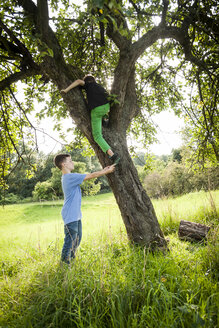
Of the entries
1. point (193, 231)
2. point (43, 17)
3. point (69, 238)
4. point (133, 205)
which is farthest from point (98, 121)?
point (193, 231)

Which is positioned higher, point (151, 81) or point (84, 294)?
point (151, 81)

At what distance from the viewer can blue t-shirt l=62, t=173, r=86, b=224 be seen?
2.96 m

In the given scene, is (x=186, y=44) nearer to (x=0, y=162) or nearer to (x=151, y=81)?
(x=151, y=81)

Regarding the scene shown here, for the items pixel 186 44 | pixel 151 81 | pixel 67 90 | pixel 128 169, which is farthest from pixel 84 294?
pixel 151 81

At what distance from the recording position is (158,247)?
300 cm

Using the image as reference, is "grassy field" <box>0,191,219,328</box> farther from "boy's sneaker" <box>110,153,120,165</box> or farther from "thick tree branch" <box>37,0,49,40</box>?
→ "thick tree branch" <box>37,0,49,40</box>

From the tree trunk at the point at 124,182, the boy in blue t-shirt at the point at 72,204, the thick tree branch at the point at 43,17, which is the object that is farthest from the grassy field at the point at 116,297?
the thick tree branch at the point at 43,17

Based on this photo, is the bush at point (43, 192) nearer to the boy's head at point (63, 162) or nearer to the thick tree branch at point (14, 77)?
the boy's head at point (63, 162)

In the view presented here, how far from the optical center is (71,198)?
3.06m

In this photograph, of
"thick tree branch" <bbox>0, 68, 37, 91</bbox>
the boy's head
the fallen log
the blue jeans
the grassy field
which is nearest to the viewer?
the grassy field

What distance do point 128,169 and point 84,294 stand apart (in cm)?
197

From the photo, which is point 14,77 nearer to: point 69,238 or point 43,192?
point 69,238

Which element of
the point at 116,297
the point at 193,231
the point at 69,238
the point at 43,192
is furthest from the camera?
the point at 43,192

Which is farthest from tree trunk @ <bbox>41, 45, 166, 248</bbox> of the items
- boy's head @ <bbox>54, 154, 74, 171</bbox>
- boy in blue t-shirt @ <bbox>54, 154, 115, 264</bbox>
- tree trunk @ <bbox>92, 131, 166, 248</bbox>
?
boy's head @ <bbox>54, 154, 74, 171</bbox>
